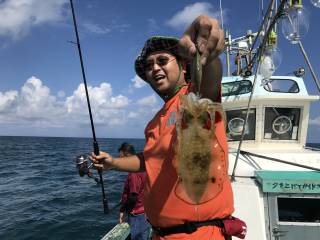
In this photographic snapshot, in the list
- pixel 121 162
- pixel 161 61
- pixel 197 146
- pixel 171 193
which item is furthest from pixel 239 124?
pixel 197 146

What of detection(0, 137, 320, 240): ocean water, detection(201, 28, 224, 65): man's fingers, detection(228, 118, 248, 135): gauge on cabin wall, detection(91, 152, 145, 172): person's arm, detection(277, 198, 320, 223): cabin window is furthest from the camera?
detection(0, 137, 320, 240): ocean water

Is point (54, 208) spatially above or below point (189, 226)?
below

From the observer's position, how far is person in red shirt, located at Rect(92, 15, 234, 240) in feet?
6.68

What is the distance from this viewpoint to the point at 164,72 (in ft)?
9.08

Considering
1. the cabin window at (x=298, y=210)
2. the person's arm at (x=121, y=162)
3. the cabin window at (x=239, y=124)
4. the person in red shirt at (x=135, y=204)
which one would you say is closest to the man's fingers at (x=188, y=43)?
the person's arm at (x=121, y=162)

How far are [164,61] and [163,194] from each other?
1075 mm

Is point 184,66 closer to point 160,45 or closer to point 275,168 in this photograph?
point 160,45

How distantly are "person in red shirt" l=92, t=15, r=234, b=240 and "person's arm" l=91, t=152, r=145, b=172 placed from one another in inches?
15.7

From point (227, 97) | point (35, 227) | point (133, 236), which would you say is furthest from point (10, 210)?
point (227, 97)

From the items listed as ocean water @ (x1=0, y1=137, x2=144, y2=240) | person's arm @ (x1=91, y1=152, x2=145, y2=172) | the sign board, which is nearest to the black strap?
person's arm @ (x1=91, y1=152, x2=145, y2=172)

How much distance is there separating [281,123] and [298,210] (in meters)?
2.91

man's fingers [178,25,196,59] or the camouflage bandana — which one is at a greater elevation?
the camouflage bandana

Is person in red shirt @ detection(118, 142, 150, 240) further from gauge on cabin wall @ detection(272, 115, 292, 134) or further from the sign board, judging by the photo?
gauge on cabin wall @ detection(272, 115, 292, 134)

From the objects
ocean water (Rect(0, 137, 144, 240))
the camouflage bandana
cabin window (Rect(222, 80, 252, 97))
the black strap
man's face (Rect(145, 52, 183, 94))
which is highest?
cabin window (Rect(222, 80, 252, 97))
